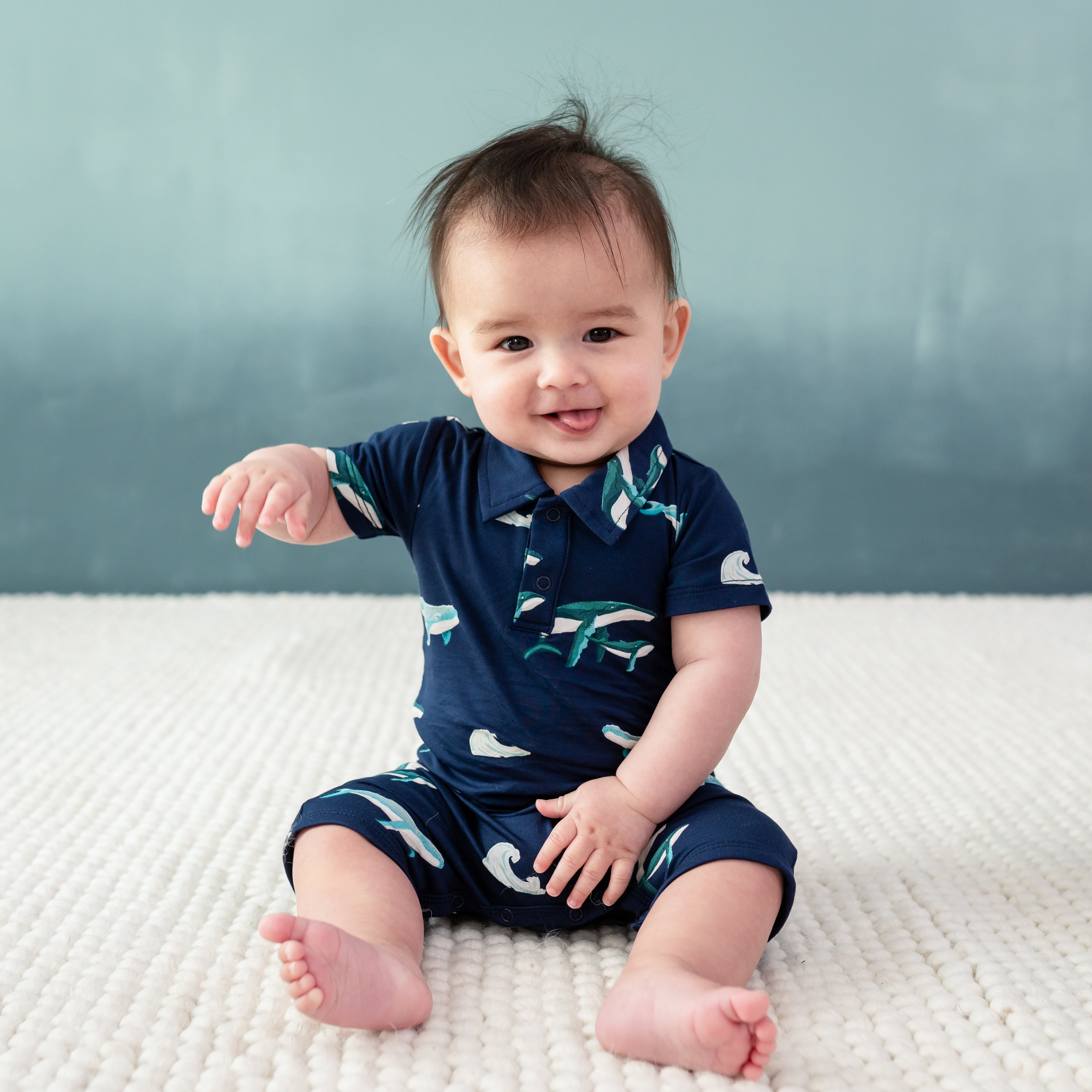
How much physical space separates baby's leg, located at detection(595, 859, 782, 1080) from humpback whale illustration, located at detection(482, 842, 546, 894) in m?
0.08

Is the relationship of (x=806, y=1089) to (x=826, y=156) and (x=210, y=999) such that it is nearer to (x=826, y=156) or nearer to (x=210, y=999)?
(x=210, y=999)

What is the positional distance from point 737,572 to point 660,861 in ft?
0.56

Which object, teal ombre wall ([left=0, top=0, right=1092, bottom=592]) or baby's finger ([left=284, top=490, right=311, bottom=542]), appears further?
teal ombre wall ([left=0, top=0, right=1092, bottom=592])

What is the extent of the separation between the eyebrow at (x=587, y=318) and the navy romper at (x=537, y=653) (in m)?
0.08

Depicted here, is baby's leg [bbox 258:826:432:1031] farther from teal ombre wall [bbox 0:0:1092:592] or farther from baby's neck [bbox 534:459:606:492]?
teal ombre wall [bbox 0:0:1092:592]

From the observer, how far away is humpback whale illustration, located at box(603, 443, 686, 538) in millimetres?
654

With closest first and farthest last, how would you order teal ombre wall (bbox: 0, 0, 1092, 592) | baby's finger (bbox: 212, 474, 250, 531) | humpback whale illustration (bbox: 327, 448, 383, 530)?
baby's finger (bbox: 212, 474, 250, 531) < humpback whale illustration (bbox: 327, 448, 383, 530) < teal ombre wall (bbox: 0, 0, 1092, 592)

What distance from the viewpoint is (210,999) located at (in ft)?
1.74

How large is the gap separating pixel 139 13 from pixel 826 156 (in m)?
0.92

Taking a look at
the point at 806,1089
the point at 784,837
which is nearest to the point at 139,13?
the point at 784,837

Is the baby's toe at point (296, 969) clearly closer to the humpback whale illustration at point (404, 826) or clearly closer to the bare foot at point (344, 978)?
the bare foot at point (344, 978)

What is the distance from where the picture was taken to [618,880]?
602mm

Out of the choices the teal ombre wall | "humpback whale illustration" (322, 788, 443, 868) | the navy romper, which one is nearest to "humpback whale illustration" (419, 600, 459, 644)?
the navy romper

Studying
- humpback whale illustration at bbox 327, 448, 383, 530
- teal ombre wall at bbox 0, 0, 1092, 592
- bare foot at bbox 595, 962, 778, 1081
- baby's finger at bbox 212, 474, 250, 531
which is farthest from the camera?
teal ombre wall at bbox 0, 0, 1092, 592
